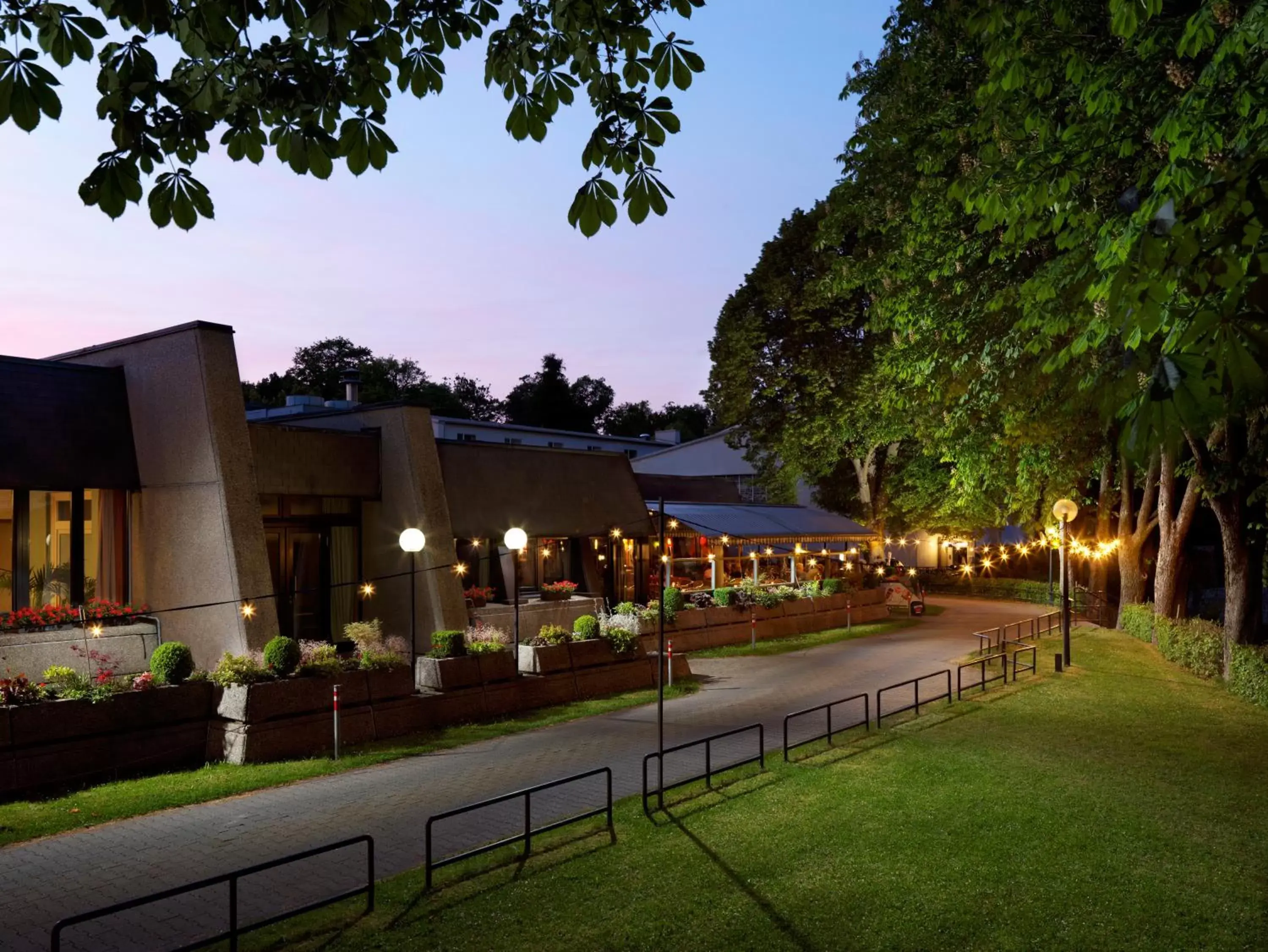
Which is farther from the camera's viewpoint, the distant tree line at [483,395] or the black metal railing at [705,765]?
the distant tree line at [483,395]

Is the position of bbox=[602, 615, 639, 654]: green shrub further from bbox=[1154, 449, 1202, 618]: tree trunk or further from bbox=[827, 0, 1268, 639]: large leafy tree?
bbox=[1154, 449, 1202, 618]: tree trunk

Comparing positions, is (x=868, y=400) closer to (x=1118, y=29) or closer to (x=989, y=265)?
(x=989, y=265)

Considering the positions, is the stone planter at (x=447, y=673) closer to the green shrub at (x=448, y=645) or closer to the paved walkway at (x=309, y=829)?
the green shrub at (x=448, y=645)

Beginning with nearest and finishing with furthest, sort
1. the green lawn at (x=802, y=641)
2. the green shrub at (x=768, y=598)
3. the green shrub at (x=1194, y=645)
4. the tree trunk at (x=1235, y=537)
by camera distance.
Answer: the tree trunk at (x=1235, y=537) → the green shrub at (x=1194, y=645) → the green lawn at (x=802, y=641) → the green shrub at (x=768, y=598)

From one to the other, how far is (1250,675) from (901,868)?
13643 mm

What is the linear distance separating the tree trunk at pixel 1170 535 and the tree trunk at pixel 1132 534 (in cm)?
154

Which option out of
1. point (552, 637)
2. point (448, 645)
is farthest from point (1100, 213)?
point (448, 645)

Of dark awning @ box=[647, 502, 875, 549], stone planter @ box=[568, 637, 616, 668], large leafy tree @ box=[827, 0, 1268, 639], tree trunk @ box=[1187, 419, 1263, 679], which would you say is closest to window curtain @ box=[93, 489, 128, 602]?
stone planter @ box=[568, 637, 616, 668]

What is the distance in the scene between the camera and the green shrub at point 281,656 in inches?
559

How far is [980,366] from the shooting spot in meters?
18.7

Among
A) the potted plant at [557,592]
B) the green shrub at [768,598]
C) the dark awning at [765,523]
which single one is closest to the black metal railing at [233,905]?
the potted plant at [557,592]

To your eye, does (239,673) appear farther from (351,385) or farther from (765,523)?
(765,523)

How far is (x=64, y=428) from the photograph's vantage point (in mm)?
17438

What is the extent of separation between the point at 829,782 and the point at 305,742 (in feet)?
25.4
